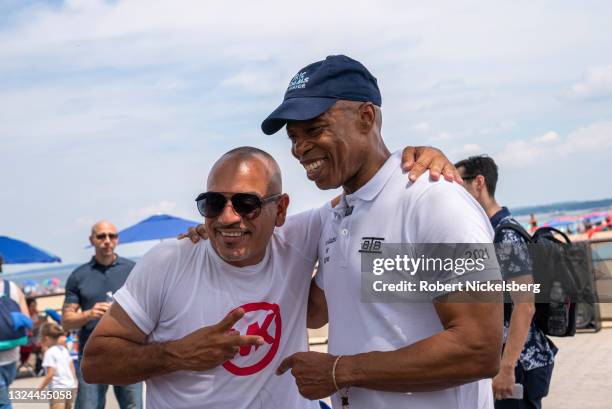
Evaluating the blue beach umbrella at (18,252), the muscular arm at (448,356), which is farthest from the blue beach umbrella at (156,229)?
the muscular arm at (448,356)

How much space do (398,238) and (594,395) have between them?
709 centimetres

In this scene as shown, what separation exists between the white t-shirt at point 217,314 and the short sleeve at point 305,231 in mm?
138

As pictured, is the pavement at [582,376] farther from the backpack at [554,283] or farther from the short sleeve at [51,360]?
the backpack at [554,283]

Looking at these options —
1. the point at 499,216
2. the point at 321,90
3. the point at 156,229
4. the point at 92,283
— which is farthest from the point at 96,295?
the point at 156,229

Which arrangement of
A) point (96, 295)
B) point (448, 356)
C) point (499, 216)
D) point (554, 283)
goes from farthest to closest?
point (96, 295) → point (499, 216) → point (554, 283) → point (448, 356)

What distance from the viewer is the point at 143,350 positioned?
10.8 ft

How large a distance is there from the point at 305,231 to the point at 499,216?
1869 millimetres

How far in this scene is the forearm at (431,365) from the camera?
2.65 metres

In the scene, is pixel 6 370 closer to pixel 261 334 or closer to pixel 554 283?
pixel 261 334

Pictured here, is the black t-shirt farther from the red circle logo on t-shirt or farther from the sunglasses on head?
the red circle logo on t-shirt

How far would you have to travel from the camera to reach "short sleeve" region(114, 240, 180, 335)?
132 inches

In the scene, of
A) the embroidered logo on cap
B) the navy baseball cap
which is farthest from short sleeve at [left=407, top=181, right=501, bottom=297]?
the embroidered logo on cap

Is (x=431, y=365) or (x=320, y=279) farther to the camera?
(x=320, y=279)

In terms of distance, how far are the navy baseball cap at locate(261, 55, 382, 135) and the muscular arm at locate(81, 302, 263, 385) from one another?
0.76m
